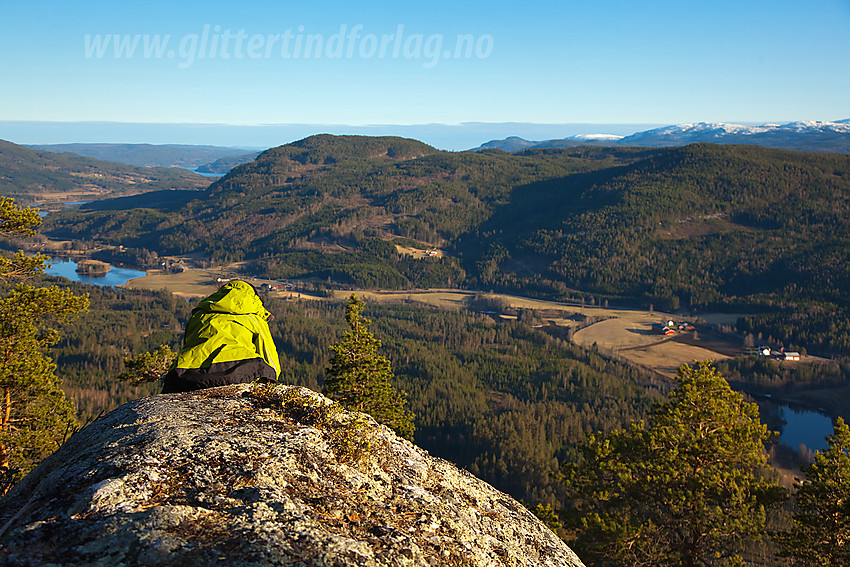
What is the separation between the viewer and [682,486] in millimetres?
17469

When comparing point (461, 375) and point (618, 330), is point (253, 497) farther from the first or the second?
point (618, 330)

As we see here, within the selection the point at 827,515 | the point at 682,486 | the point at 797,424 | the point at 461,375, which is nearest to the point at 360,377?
the point at 682,486

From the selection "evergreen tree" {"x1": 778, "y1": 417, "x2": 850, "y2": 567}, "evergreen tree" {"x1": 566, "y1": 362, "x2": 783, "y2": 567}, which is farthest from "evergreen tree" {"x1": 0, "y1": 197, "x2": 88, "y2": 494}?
"evergreen tree" {"x1": 778, "y1": 417, "x2": 850, "y2": 567}

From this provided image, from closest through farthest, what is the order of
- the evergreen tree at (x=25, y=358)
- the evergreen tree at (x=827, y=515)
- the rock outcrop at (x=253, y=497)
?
the rock outcrop at (x=253, y=497)
the evergreen tree at (x=827, y=515)
the evergreen tree at (x=25, y=358)

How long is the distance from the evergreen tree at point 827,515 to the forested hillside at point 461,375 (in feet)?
181

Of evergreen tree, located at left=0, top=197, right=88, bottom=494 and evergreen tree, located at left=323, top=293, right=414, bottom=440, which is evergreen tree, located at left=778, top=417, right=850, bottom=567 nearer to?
evergreen tree, located at left=323, top=293, right=414, bottom=440

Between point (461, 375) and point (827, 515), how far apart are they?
9754cm

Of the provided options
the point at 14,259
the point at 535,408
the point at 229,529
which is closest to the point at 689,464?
the point at 229,529

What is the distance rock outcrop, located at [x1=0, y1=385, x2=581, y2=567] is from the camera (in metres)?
5.37

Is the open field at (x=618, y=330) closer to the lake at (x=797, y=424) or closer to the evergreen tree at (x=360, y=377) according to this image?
the lake at (x=797, y=424)

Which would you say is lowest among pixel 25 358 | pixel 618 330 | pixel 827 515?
pixel 618 330

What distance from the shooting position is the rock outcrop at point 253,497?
5.37 m

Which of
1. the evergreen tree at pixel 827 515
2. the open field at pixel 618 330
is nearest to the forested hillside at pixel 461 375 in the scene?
the open field at pixel 618 330

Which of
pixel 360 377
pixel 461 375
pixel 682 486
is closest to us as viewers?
pixel 682 486
